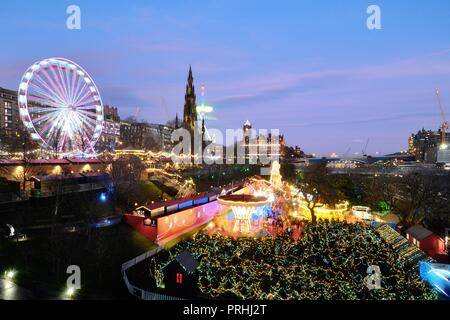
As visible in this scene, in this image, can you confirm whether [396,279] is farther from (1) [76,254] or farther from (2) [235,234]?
(1) [76,254]

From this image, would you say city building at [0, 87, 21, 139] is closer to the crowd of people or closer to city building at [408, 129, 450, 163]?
the crowd of people

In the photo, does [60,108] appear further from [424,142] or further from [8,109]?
[424,142]

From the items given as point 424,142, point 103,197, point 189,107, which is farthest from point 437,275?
point 424,142

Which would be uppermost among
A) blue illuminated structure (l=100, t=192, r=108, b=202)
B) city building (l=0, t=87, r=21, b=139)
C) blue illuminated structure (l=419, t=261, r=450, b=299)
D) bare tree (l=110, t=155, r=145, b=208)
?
city building (l=0, t=87, r=21, b=139)

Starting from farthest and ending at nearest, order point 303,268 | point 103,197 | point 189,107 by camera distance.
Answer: point 189,107
point 103,197
point 303,268

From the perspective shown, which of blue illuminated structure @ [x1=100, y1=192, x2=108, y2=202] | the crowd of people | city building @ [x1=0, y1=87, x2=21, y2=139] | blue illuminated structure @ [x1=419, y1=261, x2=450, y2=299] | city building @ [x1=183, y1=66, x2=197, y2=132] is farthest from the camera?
city building @ [x1=183, y1=66, x2=197, y2=132]

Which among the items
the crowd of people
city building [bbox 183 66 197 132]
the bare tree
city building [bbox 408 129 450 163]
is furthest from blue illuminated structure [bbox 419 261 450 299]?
city building [bbox 408 129 450 163]
